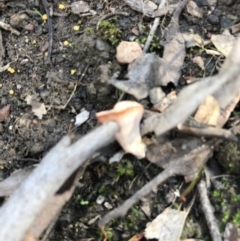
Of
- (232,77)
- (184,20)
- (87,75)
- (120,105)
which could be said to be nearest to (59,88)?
(87,75)

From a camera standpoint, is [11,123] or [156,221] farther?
[11,123]

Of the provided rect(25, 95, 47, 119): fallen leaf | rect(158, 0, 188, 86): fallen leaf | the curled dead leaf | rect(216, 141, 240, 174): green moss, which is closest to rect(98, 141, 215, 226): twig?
rect(216, 141, 240, 174): green moss

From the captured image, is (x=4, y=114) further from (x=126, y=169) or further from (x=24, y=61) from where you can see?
(x=126, y=169)

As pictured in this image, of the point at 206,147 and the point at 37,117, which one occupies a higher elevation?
the point at 206,147

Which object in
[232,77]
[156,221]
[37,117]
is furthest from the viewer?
[37,117]

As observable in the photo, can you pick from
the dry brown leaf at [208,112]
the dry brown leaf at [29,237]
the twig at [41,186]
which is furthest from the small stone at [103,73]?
the dry brown leaf at [29,237]

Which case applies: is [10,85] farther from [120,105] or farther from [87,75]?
[120,105]
